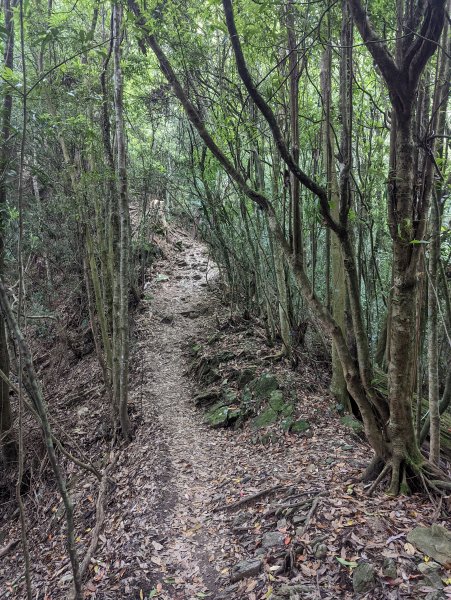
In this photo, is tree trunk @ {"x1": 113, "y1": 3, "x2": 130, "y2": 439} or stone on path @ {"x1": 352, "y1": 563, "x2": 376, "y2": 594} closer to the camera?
stone on path @ {"x1": 352, "y1": 563, "x2": 376, "y2": 594}

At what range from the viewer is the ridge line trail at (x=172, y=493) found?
12.5 feet

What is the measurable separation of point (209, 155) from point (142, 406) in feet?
19.1

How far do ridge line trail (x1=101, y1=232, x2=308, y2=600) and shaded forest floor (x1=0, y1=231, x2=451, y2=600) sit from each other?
0.6 inches

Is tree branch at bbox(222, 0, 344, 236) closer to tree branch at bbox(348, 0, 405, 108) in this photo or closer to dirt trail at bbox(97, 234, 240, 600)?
tree branch at bbox(348, 0, 405, 108)

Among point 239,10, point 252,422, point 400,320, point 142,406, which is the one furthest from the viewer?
point 142,406

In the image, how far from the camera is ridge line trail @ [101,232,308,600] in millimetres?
3805

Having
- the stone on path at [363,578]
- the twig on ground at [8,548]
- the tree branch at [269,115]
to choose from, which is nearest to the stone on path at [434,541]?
the stone on path at [363,578]

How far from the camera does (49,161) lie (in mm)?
9359

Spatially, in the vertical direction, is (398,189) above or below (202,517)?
above

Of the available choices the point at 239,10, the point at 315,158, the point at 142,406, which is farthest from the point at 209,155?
the point at 142,406

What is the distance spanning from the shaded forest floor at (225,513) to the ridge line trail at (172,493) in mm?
16

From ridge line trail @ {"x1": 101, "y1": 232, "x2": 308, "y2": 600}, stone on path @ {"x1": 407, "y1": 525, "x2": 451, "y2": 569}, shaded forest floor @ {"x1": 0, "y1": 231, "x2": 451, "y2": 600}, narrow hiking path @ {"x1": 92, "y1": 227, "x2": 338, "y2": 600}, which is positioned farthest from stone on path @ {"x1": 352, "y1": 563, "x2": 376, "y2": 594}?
ridge line trail @ {"x1": 101, "y1": 232, "x2": 308, "y2": 600}

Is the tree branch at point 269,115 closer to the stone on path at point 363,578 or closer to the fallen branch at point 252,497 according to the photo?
the stone on path at point 363,578

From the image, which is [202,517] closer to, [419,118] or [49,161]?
[419,118]
